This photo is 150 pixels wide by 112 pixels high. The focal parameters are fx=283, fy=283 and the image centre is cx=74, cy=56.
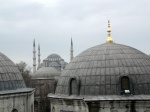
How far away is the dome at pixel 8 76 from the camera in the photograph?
696 inches

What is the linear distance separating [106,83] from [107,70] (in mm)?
833

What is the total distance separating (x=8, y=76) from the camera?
18.2 meters

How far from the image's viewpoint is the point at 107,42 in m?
19.6

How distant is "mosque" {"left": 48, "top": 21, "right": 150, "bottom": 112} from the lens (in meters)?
15.3

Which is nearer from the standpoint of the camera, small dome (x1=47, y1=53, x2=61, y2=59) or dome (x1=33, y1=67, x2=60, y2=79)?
dome (x1=33, y1=67, x2=60, y2=79)

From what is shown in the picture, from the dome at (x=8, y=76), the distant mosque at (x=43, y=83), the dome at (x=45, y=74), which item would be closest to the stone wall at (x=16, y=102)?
the dome at (x=8, y=76)

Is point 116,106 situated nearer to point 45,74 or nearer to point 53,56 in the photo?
point 45,74

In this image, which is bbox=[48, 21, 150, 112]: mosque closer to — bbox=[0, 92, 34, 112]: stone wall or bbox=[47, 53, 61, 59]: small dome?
bbox=[0, 92, 34, 112]: stone wall

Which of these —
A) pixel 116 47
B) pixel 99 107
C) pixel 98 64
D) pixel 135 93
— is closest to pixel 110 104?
pixel 99 107

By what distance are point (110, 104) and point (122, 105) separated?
0.64 m

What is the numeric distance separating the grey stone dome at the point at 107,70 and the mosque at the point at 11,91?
2.40m

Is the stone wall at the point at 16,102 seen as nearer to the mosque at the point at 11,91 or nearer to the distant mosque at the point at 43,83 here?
the mosque at the point at 11,91

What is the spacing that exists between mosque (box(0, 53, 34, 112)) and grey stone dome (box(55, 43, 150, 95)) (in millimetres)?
2405

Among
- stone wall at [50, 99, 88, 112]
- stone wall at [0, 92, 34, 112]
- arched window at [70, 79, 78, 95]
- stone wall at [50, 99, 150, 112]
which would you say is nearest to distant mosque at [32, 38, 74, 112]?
stone wall at [0, 92, 34, 112]
